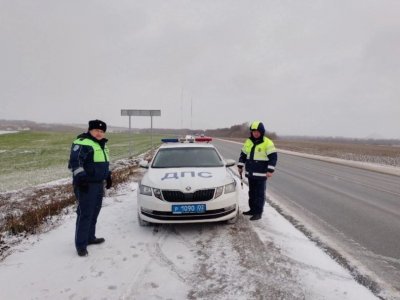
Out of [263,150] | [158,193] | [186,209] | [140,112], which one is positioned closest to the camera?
[186,209]

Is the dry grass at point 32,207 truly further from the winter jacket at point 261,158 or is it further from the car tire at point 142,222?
the winter jacket at point 261,158

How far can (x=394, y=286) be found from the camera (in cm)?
384

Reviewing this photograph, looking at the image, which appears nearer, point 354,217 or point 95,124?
point 95,124

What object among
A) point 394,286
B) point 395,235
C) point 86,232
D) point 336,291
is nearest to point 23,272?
point 86,232

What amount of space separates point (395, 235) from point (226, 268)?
11.2 ft

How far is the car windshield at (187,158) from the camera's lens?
7.01 meters

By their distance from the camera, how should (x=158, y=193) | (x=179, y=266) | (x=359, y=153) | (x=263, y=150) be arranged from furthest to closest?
(x=359, y=153), (x=263, y=150), (x=158, y=193), (x=179, y=266)

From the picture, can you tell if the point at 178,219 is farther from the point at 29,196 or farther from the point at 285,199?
the point at 29,196

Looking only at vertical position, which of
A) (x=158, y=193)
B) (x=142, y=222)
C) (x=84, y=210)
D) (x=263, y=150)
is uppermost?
(x=263, y=150)

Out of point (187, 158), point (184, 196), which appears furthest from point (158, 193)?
point (187, 158)

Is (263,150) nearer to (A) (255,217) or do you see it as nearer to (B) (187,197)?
(A) (255,217)

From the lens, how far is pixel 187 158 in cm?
728

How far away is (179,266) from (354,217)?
440 cm

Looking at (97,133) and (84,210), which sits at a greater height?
(97,133)
